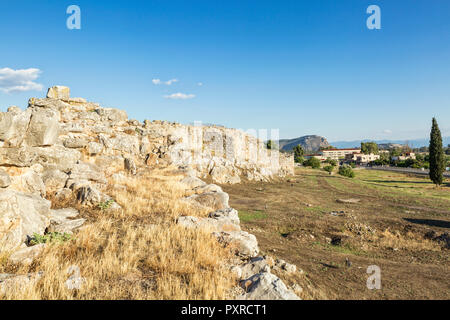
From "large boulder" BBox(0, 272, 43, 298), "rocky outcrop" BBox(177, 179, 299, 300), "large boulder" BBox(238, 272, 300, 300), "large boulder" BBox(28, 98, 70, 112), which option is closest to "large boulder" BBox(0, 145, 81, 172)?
"large boulder" BBox(0, 272, 43, 298)

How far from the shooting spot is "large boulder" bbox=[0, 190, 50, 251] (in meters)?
5.53

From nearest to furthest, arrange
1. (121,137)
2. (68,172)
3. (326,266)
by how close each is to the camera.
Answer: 1. (326,266)
2. (68,172)
3. (121,137)

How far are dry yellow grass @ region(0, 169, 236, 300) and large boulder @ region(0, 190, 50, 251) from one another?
0.75 metres

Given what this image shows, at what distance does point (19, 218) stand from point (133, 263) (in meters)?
3.38

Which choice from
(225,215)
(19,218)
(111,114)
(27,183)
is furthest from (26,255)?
(111,114)

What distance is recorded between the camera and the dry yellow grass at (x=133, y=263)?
4426 millimetres

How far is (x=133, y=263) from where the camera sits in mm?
5664

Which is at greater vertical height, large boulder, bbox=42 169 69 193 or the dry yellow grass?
large boulder, bbox=42 169 69 193

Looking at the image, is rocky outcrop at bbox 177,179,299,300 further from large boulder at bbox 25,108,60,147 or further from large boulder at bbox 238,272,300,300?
large boulder at bbox 25,108,60,147

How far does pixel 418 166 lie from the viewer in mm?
90062
